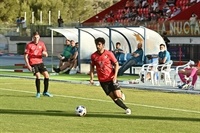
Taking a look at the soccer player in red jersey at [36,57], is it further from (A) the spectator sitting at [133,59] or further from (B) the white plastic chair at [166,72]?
(A) the spectator sitting at [133,59]

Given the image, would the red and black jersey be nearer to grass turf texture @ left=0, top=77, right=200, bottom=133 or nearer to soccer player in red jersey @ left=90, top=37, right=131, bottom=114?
grass turf texture @ left=0, top=77, right=200, bottom=133

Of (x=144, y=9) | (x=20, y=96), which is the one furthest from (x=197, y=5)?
(x=20, y=96)

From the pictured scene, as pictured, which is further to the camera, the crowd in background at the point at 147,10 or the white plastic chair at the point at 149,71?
the crowd in background at the point at 147,10

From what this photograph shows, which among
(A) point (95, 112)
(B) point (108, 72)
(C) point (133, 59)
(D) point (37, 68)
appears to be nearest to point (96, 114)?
(A) point (95, 112)

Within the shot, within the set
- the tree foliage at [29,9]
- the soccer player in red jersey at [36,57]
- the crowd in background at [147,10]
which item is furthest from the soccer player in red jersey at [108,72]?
the tree foliage at [29,9]

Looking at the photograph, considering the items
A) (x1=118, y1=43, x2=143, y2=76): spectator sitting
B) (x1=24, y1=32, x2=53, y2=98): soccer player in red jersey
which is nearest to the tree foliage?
(x1=118, y1=43, x2=143, y2=76): spectator sitting

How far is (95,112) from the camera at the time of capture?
595 inches

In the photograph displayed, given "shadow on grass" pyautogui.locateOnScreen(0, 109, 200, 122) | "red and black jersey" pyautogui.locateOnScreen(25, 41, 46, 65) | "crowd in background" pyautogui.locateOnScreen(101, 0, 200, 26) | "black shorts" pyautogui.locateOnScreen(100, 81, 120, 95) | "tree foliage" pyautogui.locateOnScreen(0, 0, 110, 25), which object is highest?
"tree foliage" pyautogui.locateOnScreen(0, 0, 110, 25)

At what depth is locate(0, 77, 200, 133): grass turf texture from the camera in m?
12.5

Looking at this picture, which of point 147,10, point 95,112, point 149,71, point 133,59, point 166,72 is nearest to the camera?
point 95,112

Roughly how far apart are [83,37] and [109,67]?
17.2m

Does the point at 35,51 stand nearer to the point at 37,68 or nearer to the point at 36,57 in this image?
the point at 36,57

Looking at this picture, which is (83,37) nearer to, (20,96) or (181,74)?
(181,74)

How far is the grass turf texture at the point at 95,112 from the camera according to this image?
12531 millimetres
